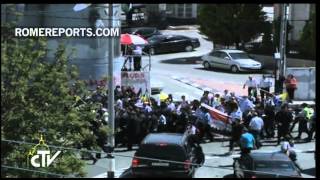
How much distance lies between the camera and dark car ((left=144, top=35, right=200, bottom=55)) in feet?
137

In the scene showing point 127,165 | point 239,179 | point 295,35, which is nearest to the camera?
point 239,179

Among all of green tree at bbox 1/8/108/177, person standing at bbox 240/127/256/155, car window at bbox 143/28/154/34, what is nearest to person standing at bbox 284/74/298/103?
person standing at bbox 240/127/256/155

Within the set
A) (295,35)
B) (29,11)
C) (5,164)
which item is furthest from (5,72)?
(295,35)

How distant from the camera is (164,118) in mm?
19859

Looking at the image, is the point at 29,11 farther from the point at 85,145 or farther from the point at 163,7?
the point at 163,7

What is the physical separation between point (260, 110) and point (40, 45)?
9.79 meters

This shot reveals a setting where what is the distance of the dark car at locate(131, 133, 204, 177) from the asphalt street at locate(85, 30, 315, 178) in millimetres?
737

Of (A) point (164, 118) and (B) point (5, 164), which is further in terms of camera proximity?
(A) point (164, 118)

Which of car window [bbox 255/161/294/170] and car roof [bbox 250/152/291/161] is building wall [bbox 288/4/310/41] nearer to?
car roof [bbox 250/152/291/161]

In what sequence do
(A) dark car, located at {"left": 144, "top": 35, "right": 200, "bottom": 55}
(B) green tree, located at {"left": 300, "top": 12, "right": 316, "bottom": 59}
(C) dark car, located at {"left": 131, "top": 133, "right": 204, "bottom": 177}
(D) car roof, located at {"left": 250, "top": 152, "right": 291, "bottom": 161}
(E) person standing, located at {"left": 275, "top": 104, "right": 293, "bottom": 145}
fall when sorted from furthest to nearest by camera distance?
1. (A) dark car, located at {"left": 144, "top": 35, "right": 200, "bottom": 55}
2. (B) green tree, located at {"left": 300, "top": 12, "right": 316, "bottom": 59}
3. (E) person standing, located at {"left": 275, "top": 104, "right": 293, "bottom": 145}
4. (C) dark car, located at {"left": 131, "top": 133, "right": 204, "bottom": 177}
5. (D) car roof, located at {"left": 250, "top": 152, "right": 291, "bottom": 161}

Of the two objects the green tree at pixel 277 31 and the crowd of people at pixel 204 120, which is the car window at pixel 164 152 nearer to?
the crowd of people at pixel 204 120

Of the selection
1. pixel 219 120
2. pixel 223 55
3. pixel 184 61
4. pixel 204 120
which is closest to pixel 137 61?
pixel 223 55

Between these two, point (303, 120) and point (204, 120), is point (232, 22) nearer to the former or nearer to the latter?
point (204, 120)

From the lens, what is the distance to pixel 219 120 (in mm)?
20469
